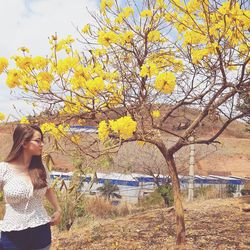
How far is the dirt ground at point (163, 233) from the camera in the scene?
18.7ft

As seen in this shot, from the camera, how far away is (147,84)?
4.96 metres

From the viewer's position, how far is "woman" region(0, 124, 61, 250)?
111 inches

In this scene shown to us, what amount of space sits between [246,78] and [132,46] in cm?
129

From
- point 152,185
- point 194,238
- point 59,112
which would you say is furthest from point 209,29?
point 152,185

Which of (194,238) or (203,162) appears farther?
(203,162)

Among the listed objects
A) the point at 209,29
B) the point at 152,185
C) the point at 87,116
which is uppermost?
the point at 209,29

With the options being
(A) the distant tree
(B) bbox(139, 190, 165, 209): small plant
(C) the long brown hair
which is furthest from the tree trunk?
(A) the distant tree

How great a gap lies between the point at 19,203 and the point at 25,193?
0.07 m

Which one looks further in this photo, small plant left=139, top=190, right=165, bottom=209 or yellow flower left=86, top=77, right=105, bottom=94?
small plant left=139, top=190, right=165, bottom=209

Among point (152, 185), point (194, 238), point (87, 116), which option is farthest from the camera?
point (152, 185)

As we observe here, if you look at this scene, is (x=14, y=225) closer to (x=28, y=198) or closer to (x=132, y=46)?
(x=28, y=198)

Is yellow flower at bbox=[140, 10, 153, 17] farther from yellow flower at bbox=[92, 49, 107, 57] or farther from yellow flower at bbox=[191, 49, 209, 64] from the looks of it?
yellow flower at bbox=[191, 49, 209, 64]

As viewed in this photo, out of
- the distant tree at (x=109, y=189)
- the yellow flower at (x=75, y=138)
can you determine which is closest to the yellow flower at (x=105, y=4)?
the yellow flower at (x=75, y=138)

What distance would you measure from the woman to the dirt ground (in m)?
2.92
